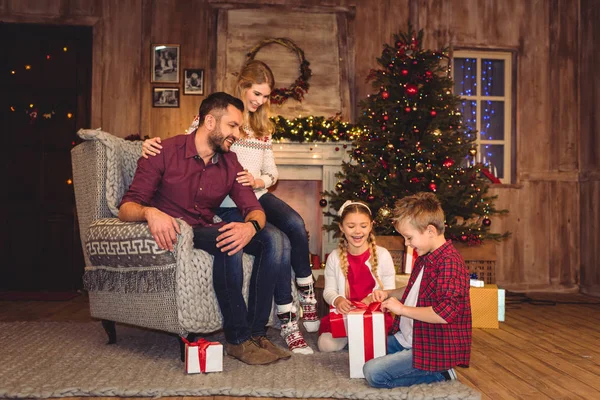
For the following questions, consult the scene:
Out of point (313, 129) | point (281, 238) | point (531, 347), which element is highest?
point (313, 129)

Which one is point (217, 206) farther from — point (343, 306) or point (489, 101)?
point (489, 101)

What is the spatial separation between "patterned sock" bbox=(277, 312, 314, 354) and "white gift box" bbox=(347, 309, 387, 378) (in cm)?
47

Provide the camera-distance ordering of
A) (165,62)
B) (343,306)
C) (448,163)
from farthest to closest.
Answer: (165,62)
(448,163)
(343,306)

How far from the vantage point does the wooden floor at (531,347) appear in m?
2.07

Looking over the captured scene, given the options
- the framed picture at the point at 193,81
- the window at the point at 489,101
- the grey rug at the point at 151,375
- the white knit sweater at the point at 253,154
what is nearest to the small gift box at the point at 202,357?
the grey rug at the point at 151,375

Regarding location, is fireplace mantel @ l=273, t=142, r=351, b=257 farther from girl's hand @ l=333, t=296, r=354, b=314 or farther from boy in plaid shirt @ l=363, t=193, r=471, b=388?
boy in plaid shirt @ l=363, t=193, r=471, b=388

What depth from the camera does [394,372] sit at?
1991 millimetres

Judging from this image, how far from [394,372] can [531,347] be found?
Result: 1136 mm

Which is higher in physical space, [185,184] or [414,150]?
[414,150]

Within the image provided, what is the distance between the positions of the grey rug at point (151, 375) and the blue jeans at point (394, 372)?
0.15 feet

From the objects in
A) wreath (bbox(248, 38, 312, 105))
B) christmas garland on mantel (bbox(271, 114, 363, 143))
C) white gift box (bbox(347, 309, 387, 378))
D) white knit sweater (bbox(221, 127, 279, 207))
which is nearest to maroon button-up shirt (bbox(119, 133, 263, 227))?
white knit sweater (bbox(221, 127, 279, 207))

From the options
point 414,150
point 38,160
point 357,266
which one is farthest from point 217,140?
point 38,160

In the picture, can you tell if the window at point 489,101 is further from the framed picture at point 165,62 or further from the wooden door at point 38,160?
the wooden door at point 38,160

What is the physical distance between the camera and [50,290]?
479cm
